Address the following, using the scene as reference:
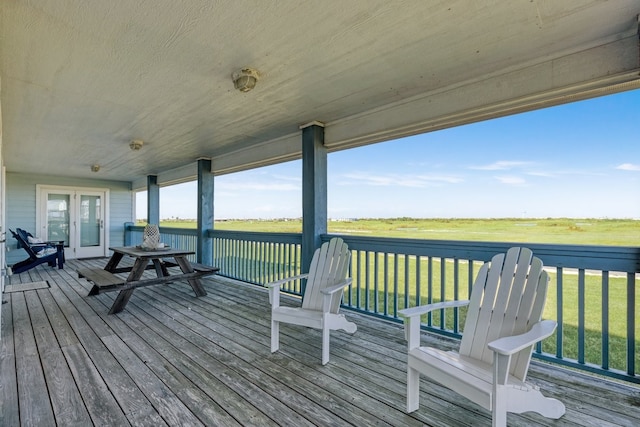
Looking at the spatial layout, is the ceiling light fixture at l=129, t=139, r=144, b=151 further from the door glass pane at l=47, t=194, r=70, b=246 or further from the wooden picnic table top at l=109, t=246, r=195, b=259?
the door glass pane at l=47, t=194, r=70, b=246

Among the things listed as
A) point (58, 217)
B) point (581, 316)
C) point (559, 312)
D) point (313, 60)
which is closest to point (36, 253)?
point (58, 217)

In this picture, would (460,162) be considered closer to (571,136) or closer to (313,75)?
(571,136)

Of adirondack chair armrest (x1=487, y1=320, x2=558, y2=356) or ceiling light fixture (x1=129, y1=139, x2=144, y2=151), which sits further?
ceiling light fixture (x1=129, y1=139, x2=144, y2=151)

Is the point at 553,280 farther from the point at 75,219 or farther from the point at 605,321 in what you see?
the point at 75,219

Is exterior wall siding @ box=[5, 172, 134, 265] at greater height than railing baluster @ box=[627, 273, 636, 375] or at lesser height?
greater

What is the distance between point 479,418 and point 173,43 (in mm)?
3060

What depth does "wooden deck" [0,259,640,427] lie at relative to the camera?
5.77ft

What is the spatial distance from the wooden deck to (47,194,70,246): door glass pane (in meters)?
6.24

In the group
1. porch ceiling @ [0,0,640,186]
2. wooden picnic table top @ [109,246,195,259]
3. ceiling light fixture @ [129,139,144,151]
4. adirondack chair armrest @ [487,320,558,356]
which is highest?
porch ceiling @ [0,0,640,186]

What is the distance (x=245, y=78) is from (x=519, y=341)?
8.47ft

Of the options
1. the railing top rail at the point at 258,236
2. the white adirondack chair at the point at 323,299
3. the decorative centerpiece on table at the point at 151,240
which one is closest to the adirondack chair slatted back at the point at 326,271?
the white adirondack chair at the point at 323,299

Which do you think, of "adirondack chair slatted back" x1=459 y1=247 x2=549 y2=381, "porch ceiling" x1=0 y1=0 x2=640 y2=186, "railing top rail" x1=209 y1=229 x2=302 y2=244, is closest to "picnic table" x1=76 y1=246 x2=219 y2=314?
"railing top rail" x1=209 y1=229 x2=302 y2=244

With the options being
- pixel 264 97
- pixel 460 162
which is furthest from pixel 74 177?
pixel 460 162

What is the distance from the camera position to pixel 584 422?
5.59ft
